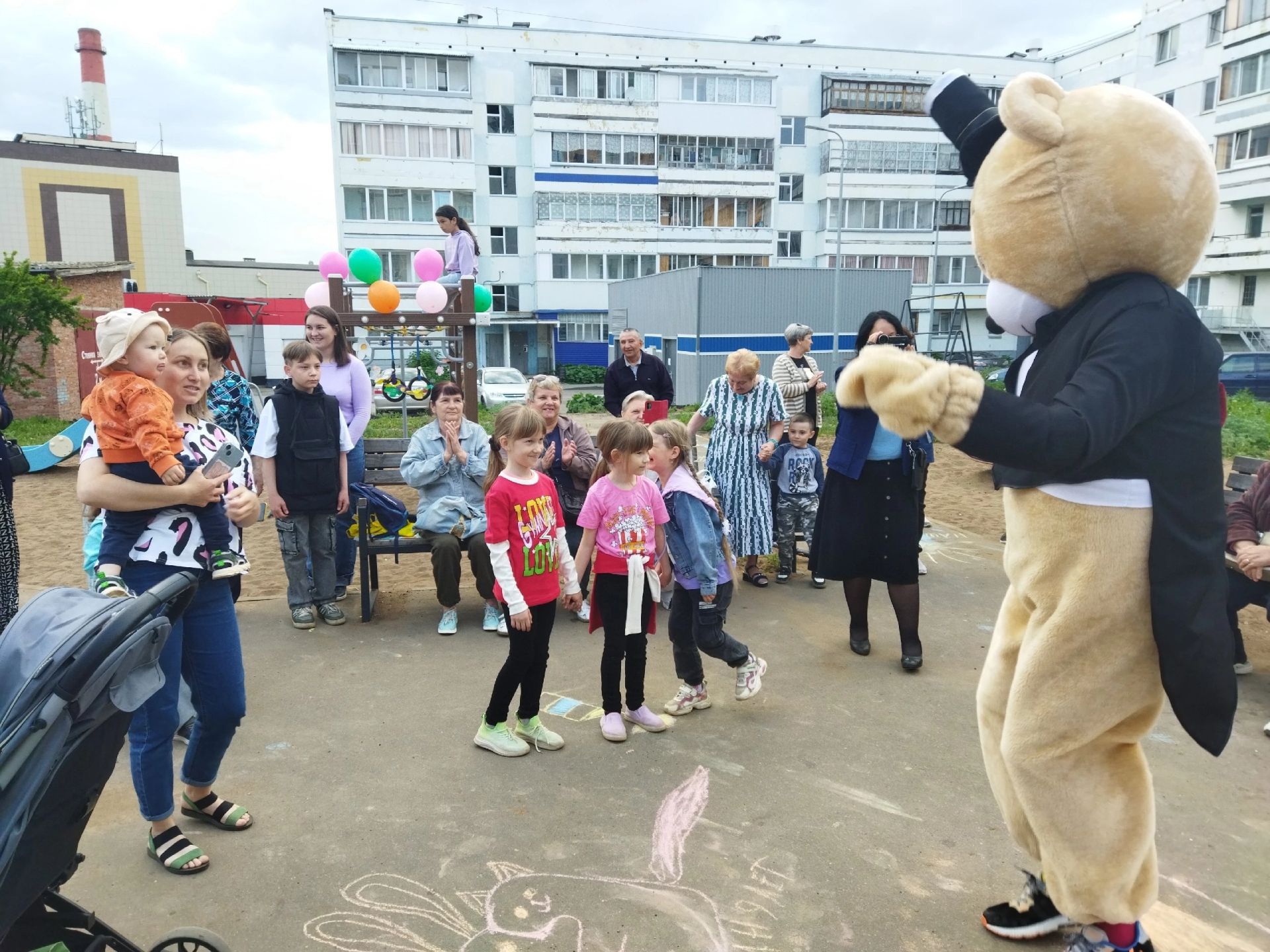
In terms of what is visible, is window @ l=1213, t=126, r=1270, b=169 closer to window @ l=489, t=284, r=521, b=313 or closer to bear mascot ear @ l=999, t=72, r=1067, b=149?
window @ l=489, t=284, r=521, b=313

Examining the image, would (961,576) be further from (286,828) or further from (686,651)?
(286,828)

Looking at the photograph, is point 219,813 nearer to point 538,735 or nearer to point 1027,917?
point 538,735

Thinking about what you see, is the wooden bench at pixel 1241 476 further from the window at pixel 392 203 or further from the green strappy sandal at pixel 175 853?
the window at pixel 392 203

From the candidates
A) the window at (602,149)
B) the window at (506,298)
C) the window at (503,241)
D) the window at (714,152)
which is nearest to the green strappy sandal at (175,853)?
the window at (506,298)

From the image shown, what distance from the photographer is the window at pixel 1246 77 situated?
34.2m

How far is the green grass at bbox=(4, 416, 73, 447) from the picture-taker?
1585 centimetres

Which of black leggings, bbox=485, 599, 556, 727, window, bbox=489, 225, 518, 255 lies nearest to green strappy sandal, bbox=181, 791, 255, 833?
black leggings, bbox=485, 599, 556, 727

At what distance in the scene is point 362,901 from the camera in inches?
110

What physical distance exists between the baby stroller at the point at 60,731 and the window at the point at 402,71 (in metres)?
41.4

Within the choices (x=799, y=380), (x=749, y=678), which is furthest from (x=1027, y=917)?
(x=799, y=380)

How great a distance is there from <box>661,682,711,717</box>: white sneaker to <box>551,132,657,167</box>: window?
130ft

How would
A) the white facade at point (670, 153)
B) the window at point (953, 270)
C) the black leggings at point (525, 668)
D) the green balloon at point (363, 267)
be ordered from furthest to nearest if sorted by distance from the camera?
1. the window at point (953, 270)
2. the white facade at point (670, 153)
3. the green balloon at point (363, 267)
4. the black leggings at point (525, 668)

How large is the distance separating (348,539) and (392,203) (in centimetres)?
3628

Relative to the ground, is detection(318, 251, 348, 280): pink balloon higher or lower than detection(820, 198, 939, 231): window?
lower
